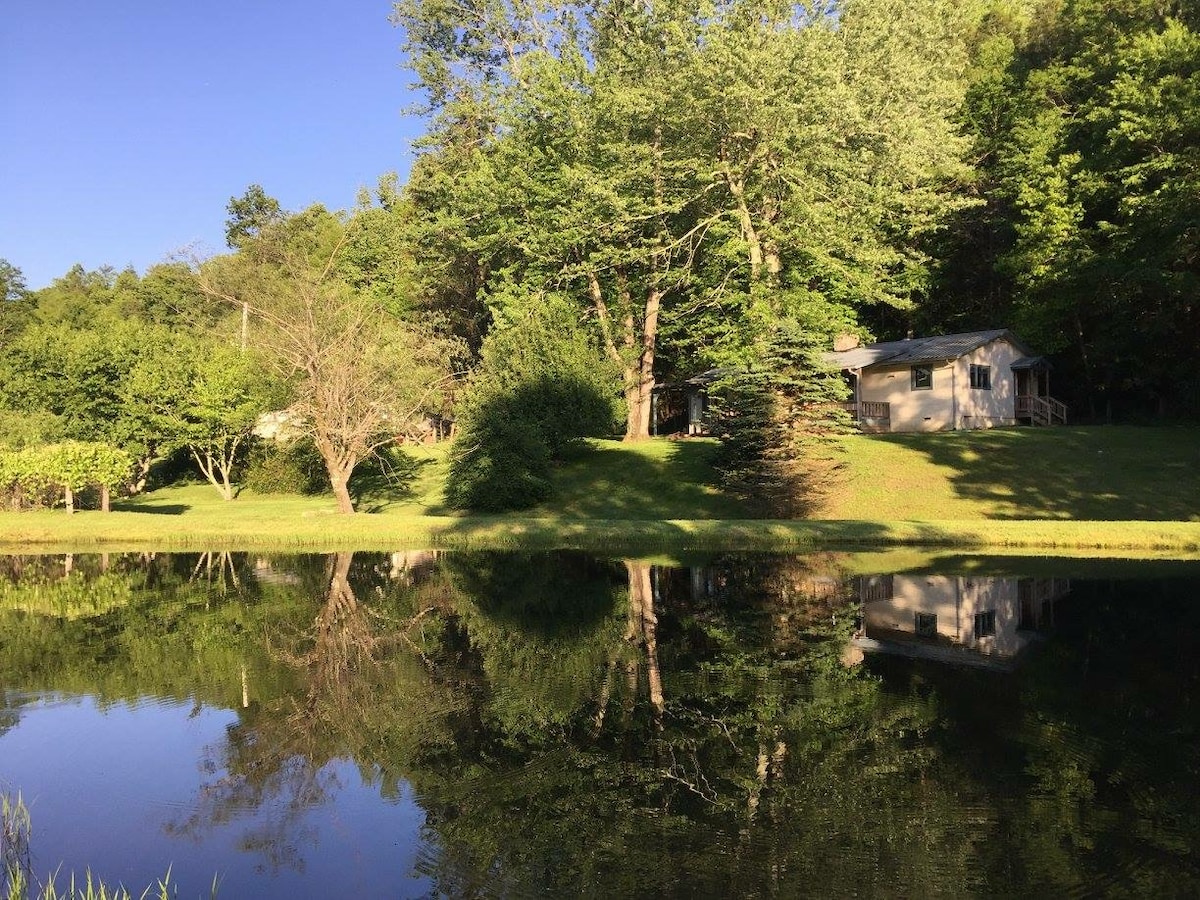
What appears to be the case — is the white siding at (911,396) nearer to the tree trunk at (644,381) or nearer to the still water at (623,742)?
the tree trunk at (644,381)

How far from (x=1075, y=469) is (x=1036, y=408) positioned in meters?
13.0

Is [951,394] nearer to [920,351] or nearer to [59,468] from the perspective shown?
[920,351]

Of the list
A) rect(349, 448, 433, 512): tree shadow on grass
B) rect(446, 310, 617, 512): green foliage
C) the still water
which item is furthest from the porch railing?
the still water

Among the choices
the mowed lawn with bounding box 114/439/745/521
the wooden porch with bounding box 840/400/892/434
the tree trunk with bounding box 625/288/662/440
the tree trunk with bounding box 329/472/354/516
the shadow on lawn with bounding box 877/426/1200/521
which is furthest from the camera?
the tree trunk with bounding box 625/288/662/440

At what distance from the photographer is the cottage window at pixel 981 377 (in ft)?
137

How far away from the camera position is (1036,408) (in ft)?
145

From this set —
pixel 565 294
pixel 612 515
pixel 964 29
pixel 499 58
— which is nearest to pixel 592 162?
pixel 565 294

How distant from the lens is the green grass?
24.4 meters

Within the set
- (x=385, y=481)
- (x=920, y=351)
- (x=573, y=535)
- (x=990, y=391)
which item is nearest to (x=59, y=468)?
(x=385, y=481)

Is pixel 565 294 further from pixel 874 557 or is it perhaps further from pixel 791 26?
pixel 874 557

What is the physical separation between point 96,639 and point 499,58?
46278mm

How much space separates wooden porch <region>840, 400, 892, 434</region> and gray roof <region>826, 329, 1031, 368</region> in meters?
1.86

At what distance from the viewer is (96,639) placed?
14.8 m

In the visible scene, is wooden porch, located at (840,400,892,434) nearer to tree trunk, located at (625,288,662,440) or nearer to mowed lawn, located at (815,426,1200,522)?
mowed lawn, located at (815,426,1200,522)
